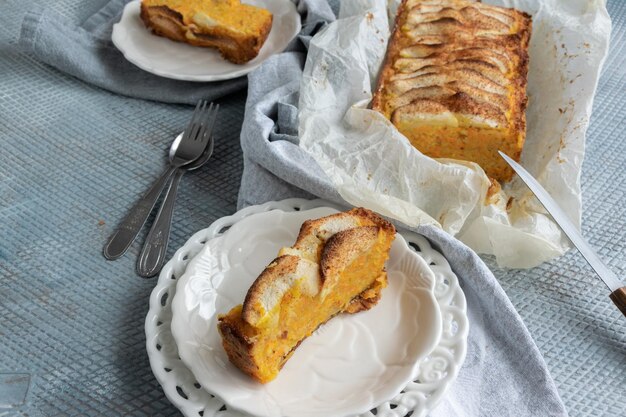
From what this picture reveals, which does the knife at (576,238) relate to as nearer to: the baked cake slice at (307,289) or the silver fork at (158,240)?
the baked cake slice at (307,289)

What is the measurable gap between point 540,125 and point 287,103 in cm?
107

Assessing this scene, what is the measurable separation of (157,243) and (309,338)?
0.74m

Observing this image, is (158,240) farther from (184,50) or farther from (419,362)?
(184,50)

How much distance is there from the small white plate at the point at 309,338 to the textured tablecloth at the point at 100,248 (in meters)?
0.23

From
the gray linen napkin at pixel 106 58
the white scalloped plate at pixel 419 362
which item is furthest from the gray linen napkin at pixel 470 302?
the gray linen napkin at pixel 106 58

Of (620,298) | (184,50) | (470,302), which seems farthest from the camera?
(184,50)

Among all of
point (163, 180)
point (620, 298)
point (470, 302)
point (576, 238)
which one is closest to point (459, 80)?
point (576, 238)

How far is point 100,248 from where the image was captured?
281cm

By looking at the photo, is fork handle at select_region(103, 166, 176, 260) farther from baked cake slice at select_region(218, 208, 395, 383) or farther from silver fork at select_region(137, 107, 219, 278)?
baked cake slice at select_region(218, 208, 395, 383)

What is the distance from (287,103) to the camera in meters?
3.20

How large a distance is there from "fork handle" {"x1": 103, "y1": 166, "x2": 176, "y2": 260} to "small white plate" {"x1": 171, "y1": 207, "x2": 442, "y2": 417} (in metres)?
0.39

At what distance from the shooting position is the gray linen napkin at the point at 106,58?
356cm

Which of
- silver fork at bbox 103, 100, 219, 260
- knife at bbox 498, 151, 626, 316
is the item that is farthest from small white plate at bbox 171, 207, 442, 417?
knife at bbox 498, 151, 626, 316

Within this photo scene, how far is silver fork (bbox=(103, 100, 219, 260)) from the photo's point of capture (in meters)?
2.80
